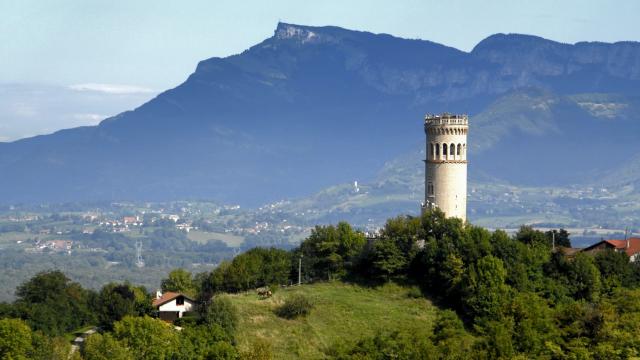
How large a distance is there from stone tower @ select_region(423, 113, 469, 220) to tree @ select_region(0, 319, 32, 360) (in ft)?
120

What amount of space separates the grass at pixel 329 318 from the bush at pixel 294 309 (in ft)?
1.50

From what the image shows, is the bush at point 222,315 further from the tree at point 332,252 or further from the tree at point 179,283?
the tree at point 179,283

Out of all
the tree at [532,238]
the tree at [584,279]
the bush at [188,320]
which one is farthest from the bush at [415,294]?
the bush at [188,320]

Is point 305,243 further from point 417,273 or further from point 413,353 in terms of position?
point 413,353

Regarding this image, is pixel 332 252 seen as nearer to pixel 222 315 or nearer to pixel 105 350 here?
pixel 222 315

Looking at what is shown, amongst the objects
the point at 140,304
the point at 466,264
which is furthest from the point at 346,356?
the point at 140,304

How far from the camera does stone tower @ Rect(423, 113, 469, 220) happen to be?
101688mm

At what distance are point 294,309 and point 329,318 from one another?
2.56 meters

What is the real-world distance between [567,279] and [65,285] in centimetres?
4426

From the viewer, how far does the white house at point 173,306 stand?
9444cm

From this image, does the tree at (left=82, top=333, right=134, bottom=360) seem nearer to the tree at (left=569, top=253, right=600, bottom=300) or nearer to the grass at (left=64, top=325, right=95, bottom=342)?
the grass at (left=64, top=325, right=95, bottom=342)

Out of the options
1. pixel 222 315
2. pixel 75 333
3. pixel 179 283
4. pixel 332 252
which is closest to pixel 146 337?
pixel 222 315

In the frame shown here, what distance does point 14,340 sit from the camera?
265 feet

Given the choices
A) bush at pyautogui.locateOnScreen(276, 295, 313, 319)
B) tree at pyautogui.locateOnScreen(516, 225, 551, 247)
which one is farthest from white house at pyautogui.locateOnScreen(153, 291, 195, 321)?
tree at pyautogui.locateOnScreen(516, 225, 551, 247)
